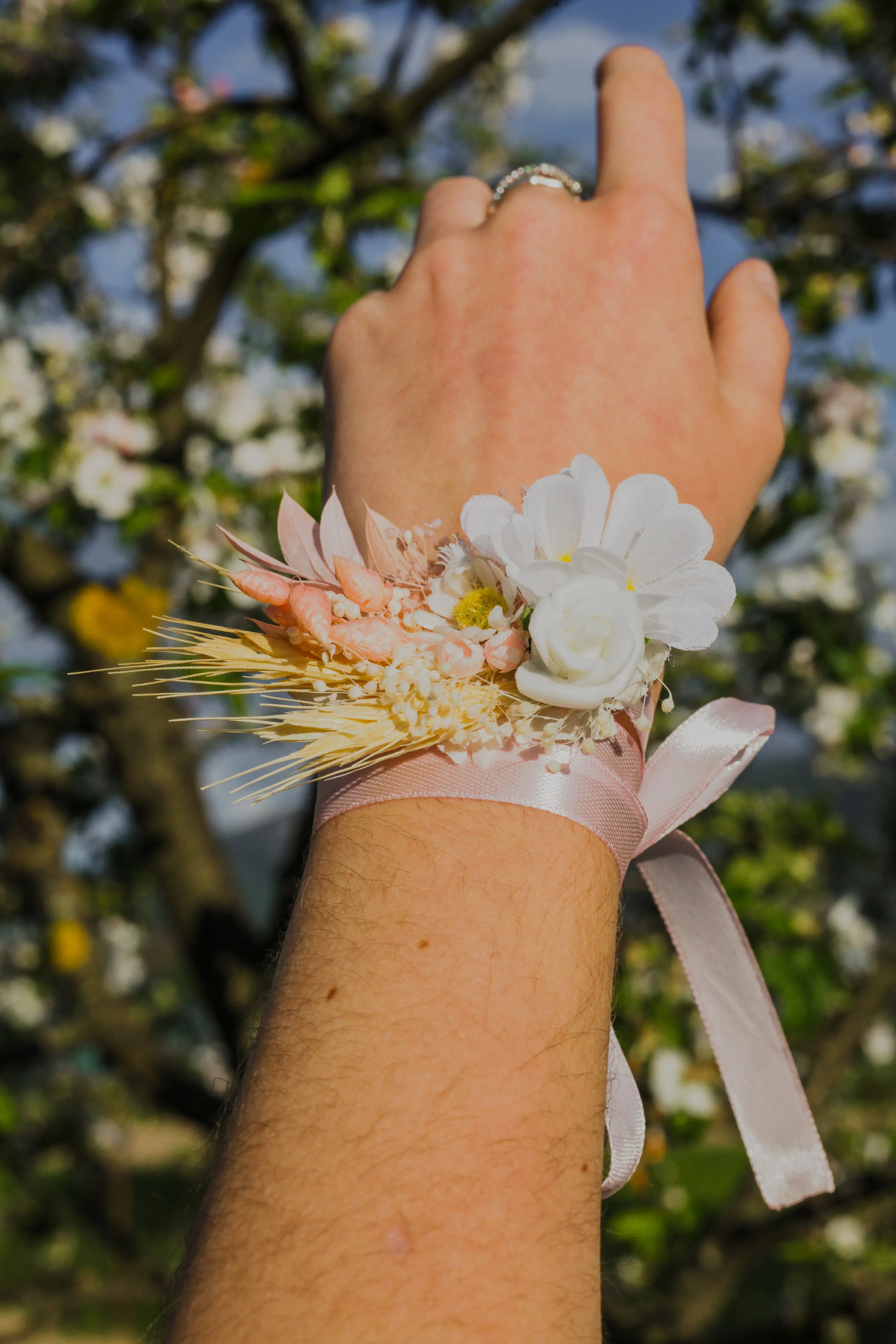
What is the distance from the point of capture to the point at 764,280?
1.20 metres

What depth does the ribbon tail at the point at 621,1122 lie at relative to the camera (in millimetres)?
889

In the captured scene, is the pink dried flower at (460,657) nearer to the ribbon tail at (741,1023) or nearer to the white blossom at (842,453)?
the ribbon tail at (741,1023)

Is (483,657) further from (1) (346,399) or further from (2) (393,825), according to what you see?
(1) (346,399)

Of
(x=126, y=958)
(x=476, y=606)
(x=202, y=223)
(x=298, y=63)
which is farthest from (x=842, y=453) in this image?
(x=126, y=958)

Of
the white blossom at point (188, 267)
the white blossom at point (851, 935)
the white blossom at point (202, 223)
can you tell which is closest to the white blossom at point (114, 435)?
the white blossom at point (851, 935)

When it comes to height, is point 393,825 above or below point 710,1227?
above

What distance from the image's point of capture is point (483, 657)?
85 cm

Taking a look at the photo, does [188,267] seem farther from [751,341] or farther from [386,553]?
[386,553]

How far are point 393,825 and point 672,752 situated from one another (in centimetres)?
31

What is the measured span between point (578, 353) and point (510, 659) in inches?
14.6

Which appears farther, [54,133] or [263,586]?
[54,133]

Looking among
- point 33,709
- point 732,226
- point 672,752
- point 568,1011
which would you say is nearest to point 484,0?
point 732,226

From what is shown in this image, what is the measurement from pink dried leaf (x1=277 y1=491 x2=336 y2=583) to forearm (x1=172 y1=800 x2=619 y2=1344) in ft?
0.82

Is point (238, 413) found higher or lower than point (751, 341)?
lower
